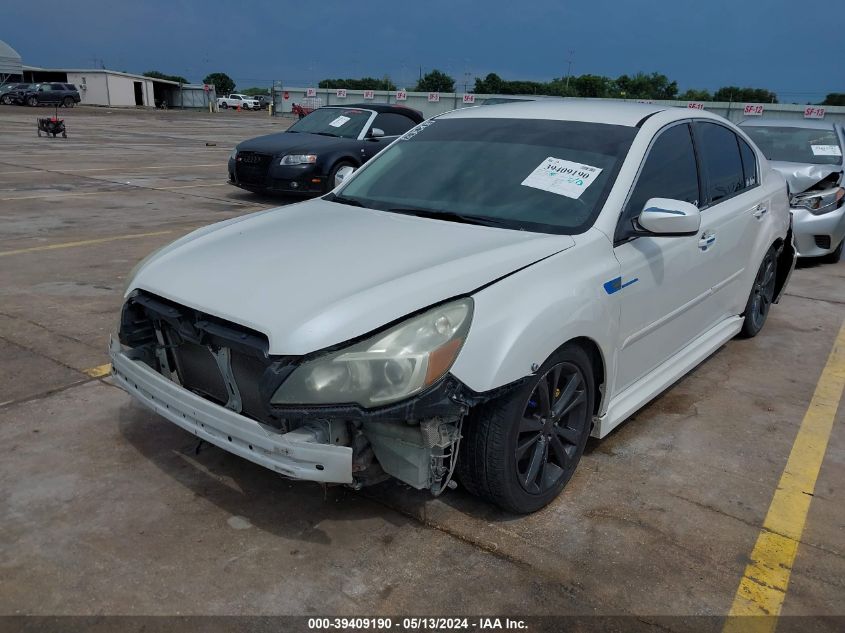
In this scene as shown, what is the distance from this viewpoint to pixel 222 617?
2406 millimetres

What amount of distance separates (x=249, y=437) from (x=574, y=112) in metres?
2.55

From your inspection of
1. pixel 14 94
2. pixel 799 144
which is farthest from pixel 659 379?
pixel 14 94

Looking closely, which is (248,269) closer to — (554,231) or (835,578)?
(554,231)

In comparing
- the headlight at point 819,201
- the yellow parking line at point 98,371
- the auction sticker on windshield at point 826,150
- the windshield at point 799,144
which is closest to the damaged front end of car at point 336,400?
the yellow parking line at point 98,371

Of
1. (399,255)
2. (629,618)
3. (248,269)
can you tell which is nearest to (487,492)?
(629,618)

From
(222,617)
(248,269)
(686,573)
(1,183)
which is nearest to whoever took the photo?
(222,617)

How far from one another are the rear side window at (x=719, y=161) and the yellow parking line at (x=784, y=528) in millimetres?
1410

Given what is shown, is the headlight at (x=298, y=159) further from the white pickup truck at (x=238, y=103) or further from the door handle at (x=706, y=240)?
the white pickup truck at (x=238, y=103)

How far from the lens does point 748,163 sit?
4887 mm

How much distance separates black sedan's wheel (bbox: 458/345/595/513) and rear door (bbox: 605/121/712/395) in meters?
0.36

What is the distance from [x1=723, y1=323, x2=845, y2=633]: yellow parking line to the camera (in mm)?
2557

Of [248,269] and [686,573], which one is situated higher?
[248,269]

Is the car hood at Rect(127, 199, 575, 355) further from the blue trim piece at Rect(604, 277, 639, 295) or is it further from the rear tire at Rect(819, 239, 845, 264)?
the rear tire at Rect(819, 239, 845, 264)

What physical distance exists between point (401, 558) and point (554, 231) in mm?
Result: 1531
